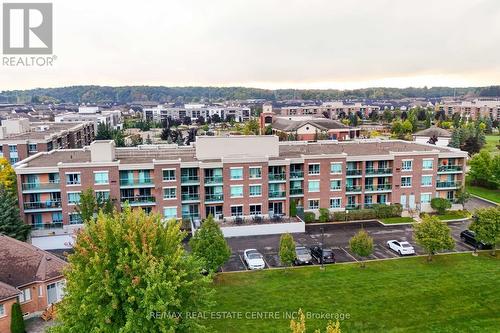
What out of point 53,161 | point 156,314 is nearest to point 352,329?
point 156,314

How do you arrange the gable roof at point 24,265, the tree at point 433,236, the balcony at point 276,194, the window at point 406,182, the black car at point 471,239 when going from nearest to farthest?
the gable roof at point 24,265 < the tree at point 433,236 < the black car at point 471,239 < the balcony at point 276,194 < the window at point 406,182

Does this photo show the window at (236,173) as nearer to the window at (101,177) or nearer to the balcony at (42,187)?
the window at (101,177)

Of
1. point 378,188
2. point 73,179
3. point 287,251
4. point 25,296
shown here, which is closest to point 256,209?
point 287,251

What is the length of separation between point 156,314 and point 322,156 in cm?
3422

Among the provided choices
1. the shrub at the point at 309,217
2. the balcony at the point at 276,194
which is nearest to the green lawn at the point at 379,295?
the shrub at the point at 309,217

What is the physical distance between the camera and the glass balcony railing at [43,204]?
45.5 metres

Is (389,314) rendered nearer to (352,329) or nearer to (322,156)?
(352,329)

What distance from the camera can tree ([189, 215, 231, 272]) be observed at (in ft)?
107

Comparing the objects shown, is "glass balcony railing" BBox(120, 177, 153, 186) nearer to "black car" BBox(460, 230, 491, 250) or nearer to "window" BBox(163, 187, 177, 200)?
"window" BBox(163, 187, 177, 200)

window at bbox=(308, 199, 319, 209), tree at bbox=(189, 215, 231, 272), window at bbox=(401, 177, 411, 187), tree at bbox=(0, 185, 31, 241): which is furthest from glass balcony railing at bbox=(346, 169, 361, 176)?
tree at bbox=(0, 185, 31, 241)

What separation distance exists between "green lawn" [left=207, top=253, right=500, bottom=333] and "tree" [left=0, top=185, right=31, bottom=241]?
66.4 feet

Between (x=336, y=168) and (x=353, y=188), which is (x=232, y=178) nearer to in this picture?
(x=336, y=168)

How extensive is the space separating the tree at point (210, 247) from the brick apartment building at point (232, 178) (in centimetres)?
1444

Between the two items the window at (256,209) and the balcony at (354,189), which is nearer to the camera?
the window at (256,209)
